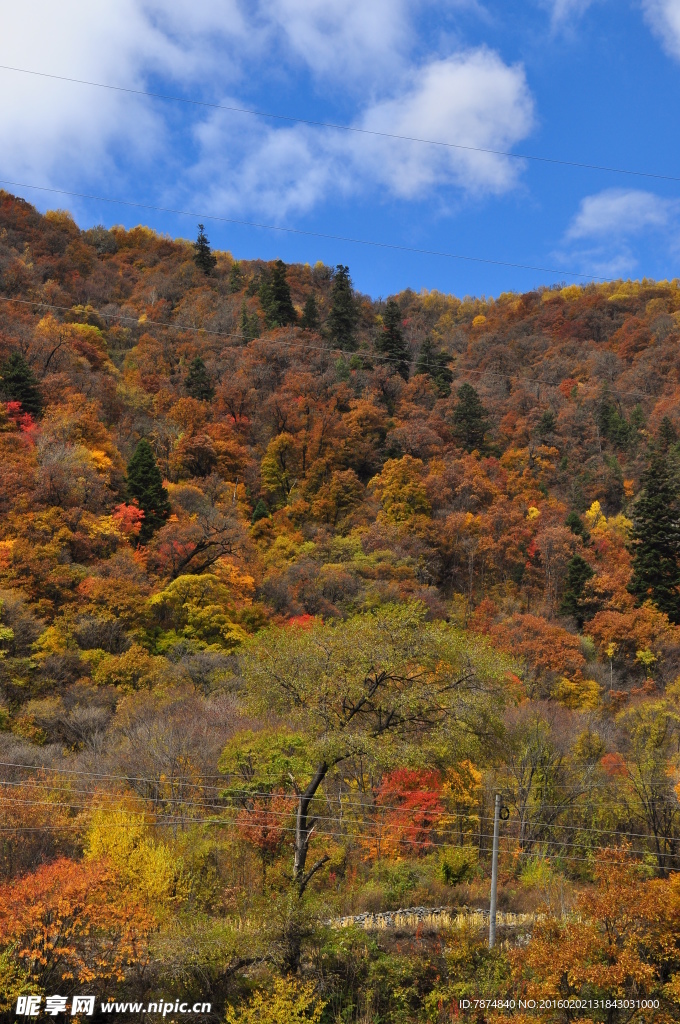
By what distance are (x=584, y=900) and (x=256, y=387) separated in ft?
146

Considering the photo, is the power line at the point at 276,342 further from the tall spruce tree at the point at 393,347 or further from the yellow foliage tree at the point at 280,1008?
the yellow foliage tree at the point at 280,1008

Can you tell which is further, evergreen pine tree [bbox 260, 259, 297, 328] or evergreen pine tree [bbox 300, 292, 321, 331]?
evergreen pine tree [bbox 300, 292, 321, 331]

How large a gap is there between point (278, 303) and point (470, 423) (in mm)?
22115

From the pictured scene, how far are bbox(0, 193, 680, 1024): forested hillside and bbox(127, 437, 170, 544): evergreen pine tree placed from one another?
0.17 m

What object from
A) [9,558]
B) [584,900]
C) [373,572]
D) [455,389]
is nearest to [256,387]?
[455,389]

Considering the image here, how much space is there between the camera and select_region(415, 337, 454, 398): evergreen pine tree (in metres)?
56.8

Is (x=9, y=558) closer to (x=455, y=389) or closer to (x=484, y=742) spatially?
(x=484, y=742)

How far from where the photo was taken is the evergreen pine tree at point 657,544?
37125 mm

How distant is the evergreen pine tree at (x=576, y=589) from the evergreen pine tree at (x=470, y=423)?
1503cm

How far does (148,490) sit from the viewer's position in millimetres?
37688

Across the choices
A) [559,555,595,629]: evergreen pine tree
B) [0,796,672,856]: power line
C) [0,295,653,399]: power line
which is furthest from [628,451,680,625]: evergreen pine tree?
[0,295,653,399]: power line

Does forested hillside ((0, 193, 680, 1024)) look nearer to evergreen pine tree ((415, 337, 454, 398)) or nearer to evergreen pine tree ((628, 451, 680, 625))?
evergreen pine tree ((628, 451, 680, 625))

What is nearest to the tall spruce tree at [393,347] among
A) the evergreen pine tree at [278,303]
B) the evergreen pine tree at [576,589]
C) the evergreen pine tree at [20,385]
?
the evergreen pine tree at [278,303]

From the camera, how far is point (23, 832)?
1664 centimetres
